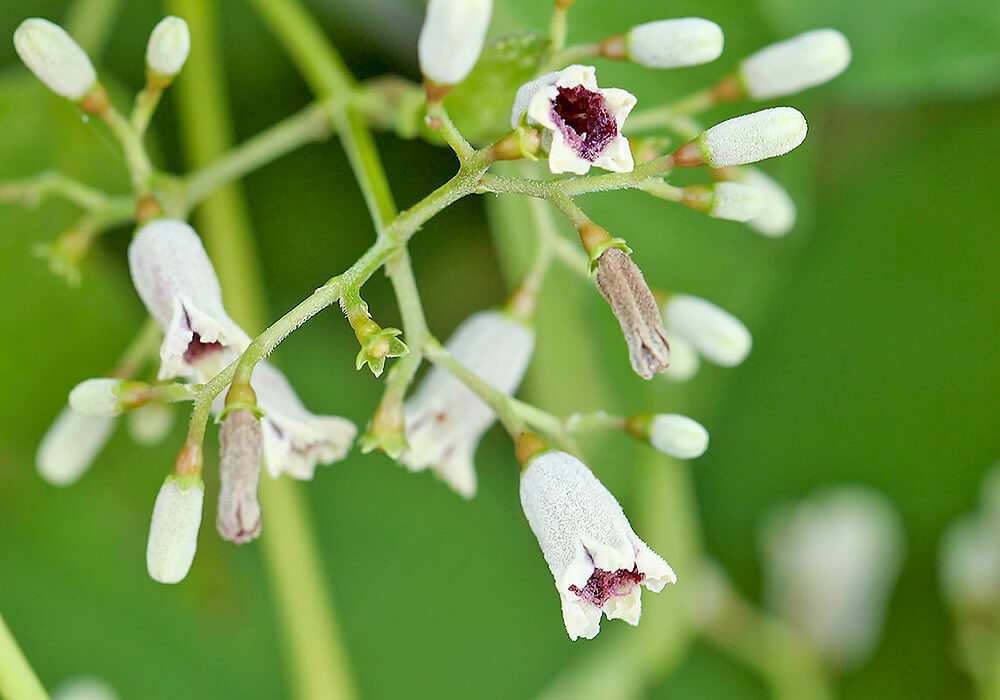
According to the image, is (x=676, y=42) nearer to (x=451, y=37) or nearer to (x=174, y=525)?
(x=451, y=37)

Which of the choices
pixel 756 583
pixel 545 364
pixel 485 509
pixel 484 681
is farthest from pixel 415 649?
pixel 545 364

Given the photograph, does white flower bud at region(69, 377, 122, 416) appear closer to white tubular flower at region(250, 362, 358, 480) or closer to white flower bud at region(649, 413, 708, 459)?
white tubular flower at region(250, 362, 358, 480)

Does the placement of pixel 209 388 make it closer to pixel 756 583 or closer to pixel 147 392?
pixel 147 392

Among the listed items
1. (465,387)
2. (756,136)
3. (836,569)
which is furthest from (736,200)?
(836,569)

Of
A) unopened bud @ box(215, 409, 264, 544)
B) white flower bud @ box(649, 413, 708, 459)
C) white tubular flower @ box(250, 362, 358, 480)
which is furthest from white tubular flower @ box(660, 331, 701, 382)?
unopened bud @ box(215, 409, 264, 544)

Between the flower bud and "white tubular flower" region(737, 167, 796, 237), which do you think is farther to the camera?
"white tubular flower" region(737, 167, 796, 237)

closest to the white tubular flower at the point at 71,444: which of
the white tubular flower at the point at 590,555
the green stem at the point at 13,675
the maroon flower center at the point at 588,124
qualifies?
the green stem at the point at 13,675
